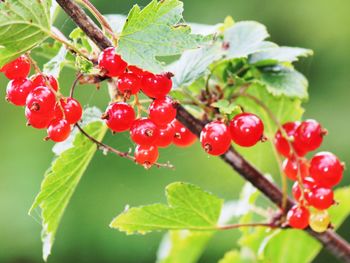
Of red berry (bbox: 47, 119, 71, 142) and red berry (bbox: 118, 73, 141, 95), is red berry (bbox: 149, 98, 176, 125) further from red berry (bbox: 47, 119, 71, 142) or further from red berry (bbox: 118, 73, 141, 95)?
red berry (bbox: 47, 119, 71, 142)

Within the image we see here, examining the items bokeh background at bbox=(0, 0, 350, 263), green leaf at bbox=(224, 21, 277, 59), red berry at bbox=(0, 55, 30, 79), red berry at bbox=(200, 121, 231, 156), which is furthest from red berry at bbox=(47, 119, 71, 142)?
bokeh background at bbox=(0, 0, 350, 263)

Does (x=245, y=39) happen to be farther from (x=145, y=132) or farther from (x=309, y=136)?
(x=145, y=132)

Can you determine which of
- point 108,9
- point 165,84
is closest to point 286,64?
point 165,84

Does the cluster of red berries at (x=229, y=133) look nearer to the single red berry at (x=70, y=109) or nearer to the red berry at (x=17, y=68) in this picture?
the single red berry at (x=70, y=109)

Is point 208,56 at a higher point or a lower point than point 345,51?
higher

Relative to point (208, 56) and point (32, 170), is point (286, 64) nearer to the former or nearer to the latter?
point (208, 56)

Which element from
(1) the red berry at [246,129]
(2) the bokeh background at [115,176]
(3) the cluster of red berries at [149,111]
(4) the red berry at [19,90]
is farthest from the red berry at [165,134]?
(2) the bokeh background at [115,176]
